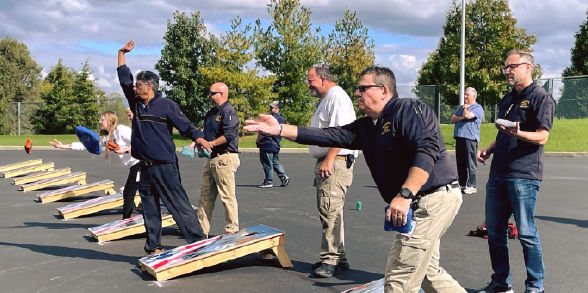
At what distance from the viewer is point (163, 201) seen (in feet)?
19.1

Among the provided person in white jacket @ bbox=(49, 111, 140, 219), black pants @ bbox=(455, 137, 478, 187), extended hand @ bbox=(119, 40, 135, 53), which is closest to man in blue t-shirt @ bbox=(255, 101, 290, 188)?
black pants @ bbox=(455, 137, 478, 187)

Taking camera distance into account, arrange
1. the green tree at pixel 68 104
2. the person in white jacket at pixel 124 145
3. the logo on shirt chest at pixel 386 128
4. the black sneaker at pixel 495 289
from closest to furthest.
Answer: the logo on shirt chest at pixel 386 128 < the black sneaker at pixel 495 289 < the person in white jacket at pixel 124 145 < the green tree at pixel 68 104

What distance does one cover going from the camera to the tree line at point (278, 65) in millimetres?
31172

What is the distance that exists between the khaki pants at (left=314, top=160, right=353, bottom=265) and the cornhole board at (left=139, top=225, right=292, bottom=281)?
Answer: 1.67 feet

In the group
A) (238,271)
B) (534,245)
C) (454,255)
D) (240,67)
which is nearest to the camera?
(534,245)

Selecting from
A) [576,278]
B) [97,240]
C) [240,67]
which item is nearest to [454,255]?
[576,278]

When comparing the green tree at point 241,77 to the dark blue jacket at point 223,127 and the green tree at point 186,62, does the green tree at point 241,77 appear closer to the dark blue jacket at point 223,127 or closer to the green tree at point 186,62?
the green tree at point 186,62

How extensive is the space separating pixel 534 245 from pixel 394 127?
6.71ft

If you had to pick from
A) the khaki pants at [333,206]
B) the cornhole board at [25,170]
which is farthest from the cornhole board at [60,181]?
the khaki pants at [333,206]

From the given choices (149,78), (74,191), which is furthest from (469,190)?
(74,191)

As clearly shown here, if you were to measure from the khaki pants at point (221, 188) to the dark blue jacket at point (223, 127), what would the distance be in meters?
0.10

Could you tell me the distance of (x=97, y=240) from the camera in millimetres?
7012

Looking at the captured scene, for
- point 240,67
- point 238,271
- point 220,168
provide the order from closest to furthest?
point 238,271, point 220,168, point 240,67

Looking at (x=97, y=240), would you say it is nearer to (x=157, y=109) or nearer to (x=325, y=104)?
(x=157, y=109)
